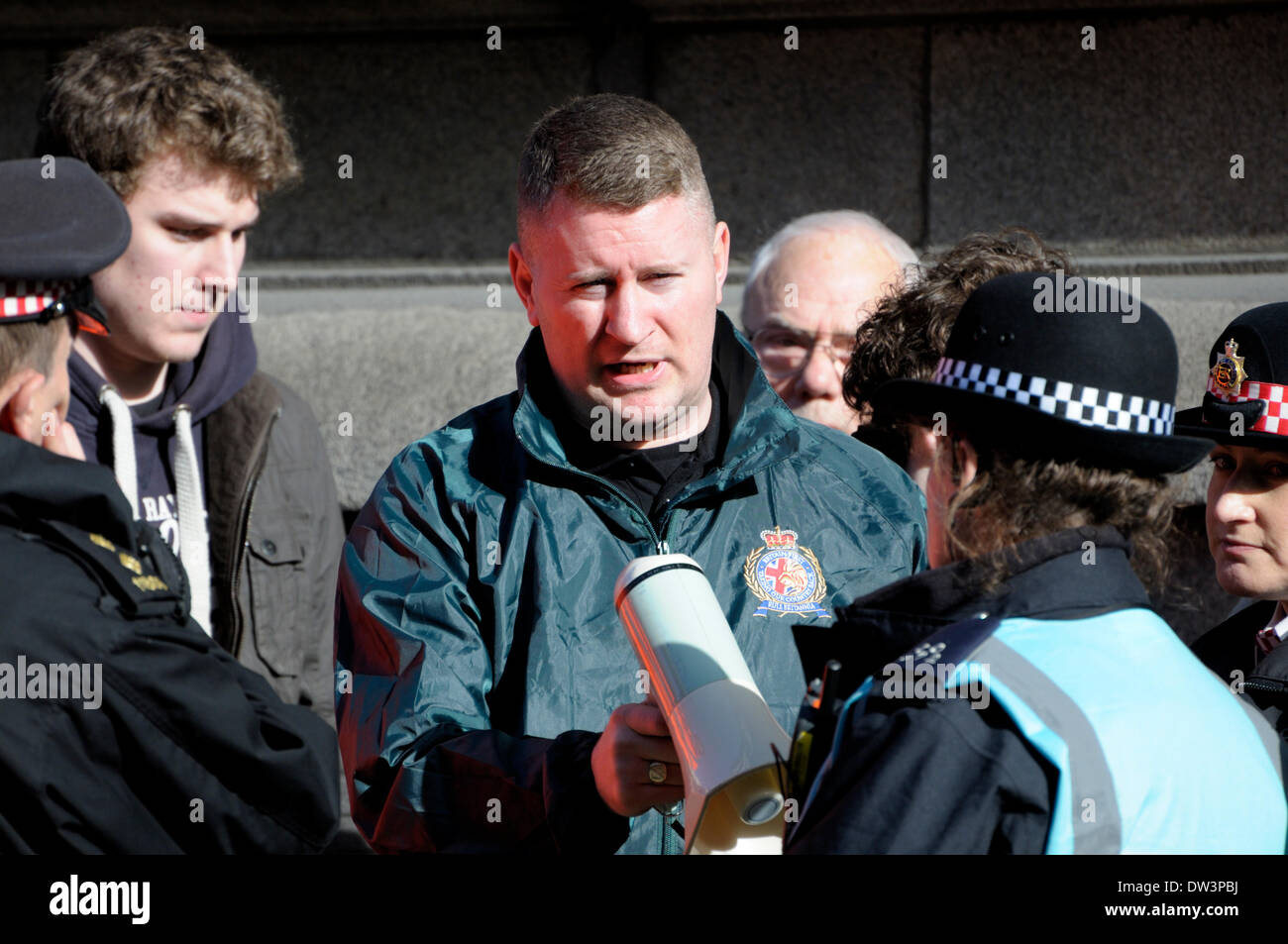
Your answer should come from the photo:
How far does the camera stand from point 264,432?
12.6 ft

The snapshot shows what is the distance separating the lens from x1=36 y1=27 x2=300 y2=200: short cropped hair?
3.55 meters

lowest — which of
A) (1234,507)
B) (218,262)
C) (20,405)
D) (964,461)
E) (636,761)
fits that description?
(636,761)

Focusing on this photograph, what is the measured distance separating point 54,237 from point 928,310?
170 cm

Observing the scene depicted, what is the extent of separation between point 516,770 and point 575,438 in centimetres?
66

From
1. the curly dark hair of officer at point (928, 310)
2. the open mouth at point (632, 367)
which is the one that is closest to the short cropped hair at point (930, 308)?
the curly dark hair of officer at point (928, 310)

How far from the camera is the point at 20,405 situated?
98.3 inches

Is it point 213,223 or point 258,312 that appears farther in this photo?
point 258,312

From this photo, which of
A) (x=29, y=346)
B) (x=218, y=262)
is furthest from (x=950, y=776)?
(x=218, y=262)

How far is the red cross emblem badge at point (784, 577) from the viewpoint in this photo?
2.50 meters

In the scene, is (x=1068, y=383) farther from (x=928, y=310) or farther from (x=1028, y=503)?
(x=928, y=310)

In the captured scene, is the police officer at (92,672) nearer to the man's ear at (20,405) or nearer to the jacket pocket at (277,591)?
the man's ear at (20,405)

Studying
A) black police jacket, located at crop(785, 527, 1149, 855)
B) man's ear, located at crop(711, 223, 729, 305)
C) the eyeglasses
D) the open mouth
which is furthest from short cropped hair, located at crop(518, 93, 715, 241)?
the eyeglasses
